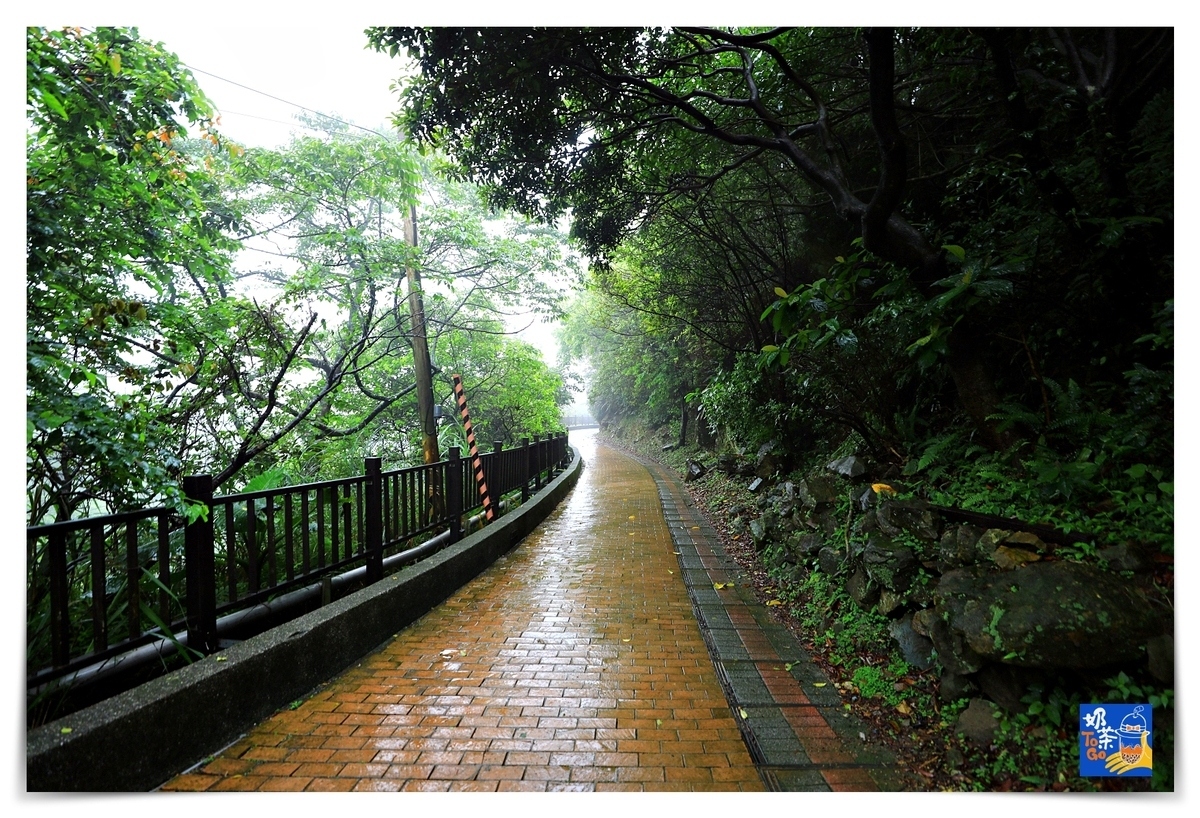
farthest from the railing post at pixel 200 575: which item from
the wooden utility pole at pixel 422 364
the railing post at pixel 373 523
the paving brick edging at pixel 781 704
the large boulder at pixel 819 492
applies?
the wooden utility pole at pixel 422 364

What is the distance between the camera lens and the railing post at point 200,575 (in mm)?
2525

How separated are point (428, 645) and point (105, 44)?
158 inches

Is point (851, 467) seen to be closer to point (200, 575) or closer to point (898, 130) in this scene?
point (898, 130)

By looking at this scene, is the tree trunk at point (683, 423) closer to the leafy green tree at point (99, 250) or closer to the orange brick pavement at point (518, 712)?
the orange brick pavement at point (518, 712)

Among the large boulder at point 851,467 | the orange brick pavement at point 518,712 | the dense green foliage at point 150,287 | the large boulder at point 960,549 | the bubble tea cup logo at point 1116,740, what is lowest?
the orange brick pavement at point 518,712

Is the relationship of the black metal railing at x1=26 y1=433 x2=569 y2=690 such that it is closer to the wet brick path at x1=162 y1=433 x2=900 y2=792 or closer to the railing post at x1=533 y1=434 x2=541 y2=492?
the wet brick path at x1=162 y1=433 x2=900 y2=792

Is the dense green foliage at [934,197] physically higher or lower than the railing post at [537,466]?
higher

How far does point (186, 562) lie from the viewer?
8.37 ft

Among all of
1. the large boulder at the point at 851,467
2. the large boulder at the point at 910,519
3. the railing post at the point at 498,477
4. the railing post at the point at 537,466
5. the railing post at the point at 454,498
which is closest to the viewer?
the large boulder at the point at 910,519

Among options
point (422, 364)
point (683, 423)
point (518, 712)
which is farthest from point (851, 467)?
point (683, 423)

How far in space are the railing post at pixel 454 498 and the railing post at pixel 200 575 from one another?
259 cm

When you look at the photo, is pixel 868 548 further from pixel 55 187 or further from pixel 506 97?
pixel 55 187

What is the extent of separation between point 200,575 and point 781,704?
310 cm

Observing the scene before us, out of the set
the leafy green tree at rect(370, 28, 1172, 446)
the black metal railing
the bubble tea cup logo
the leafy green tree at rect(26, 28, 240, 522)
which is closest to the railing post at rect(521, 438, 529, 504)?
the black metal railing
